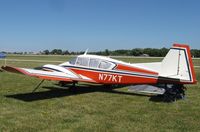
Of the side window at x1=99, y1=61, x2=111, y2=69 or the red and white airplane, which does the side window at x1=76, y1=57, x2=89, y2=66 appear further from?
the side window at x1=99, y1=61, x2=111, y2=69

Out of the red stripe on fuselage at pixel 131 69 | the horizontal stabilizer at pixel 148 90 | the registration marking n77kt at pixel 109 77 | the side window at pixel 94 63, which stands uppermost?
the side window at pixel 94 63

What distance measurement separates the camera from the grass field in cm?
748

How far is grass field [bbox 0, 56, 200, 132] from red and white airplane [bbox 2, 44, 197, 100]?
61 centimetres

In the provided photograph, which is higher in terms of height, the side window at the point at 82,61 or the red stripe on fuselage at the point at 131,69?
the side window at the point at 82,61

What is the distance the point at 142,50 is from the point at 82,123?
5356 inches

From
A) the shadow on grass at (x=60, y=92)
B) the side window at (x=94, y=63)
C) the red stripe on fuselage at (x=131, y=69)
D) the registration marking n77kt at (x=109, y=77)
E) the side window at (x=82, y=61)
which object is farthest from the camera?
the side window at (x=82, y=61)

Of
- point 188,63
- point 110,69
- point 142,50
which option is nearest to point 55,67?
point 110,69

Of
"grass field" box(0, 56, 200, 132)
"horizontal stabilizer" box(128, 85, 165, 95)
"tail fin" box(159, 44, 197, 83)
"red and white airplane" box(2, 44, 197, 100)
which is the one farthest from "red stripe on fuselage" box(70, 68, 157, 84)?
"horizontal stabilizer" box(128, 85, 165, 95)

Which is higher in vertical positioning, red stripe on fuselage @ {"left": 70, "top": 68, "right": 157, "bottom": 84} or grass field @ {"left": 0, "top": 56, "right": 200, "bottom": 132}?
red stripe on fuselage @ {"left": 70, "top": 68, "right": 157, "bottom": 84}

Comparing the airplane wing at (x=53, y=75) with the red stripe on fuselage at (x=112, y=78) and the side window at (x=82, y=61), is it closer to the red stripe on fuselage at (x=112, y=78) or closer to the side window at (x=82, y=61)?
the red stripe on fuselage at (x=112, y=78)

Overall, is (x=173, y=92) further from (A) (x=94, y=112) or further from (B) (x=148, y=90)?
(A) (x=94, y=112)

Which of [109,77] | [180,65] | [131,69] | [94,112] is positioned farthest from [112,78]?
[94,112]

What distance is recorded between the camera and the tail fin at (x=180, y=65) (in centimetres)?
1079

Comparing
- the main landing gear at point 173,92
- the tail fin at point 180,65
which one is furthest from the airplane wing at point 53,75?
the tail fin at point 180,65
